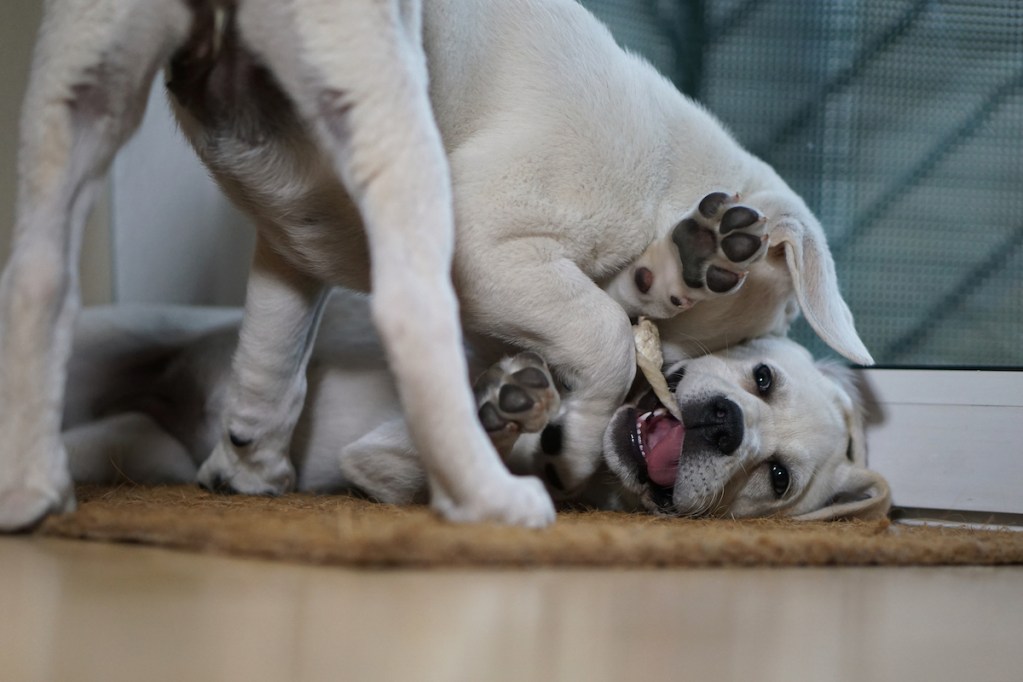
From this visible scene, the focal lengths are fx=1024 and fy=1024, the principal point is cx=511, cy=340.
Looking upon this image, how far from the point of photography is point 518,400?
1.68 m

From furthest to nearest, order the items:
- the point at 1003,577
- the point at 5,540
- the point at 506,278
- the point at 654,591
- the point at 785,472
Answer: the point at 785,472
the point at 506,278
the point at 1003,577
the point at 5,540
the point at 654,591

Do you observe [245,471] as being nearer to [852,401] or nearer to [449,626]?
[449,626]

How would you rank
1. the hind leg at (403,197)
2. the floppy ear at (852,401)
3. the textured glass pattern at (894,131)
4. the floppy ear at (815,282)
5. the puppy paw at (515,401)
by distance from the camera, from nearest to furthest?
1. the hind leg at (403,197)
2. the puppy paw at (515,401)
3. the floppy ear at (815,282)
4. the floppy ear at (852,401)
5. the textured glass pattern at (894,131)

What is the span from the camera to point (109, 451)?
234 centimetres

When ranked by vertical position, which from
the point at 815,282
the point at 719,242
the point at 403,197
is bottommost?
the point at 815,282

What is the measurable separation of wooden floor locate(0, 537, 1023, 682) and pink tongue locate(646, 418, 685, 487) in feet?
2.47

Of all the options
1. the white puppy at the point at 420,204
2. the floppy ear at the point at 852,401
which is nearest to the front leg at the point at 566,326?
the white puppy at the point at 420,204

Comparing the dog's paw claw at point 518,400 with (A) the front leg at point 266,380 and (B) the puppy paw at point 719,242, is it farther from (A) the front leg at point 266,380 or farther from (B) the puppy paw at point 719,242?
(A) the front leg at point 266,380

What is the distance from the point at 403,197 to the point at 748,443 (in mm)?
1043

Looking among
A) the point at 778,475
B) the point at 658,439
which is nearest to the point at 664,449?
the point at 658,439

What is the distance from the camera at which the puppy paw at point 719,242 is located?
1.82 m

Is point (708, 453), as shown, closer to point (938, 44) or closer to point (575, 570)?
point (575, 570)

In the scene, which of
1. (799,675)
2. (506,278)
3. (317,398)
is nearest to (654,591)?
(799,675)

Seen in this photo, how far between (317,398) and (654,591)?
1.37 metres
